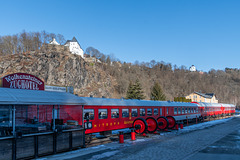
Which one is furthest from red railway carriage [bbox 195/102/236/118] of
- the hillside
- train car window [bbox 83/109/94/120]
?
the hillside

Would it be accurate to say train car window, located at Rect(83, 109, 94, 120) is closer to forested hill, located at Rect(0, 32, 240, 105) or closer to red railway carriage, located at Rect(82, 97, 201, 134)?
red railway carriage, located at Rect(82, 97, 201, 134)

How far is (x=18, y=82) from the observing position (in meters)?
13.1

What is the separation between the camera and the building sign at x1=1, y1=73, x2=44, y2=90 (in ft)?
41.0

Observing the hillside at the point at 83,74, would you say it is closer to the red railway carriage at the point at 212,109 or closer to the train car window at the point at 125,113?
the red railway carriage at the point at 212,109

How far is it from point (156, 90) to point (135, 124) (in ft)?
161

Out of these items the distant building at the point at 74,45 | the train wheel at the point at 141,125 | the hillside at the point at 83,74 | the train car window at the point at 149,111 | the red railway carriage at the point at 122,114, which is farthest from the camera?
the distant building at the point at 74,45

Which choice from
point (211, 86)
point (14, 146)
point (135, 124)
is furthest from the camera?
point (211, 86)

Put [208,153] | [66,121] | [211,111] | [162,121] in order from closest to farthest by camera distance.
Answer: [208,153]
[66,121]
[162,121]
[211,111]

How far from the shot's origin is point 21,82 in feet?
43.7

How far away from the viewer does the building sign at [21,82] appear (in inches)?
493

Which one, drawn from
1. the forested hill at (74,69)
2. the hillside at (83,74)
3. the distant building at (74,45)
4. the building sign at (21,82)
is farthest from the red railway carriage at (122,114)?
the distant building at (74,45)

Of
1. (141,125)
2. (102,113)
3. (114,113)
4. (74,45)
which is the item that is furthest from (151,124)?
(74,45)

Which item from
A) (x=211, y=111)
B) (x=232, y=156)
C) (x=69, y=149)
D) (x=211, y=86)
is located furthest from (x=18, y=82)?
A: (x=211, y=86)

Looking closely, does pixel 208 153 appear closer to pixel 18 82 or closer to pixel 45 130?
pixel 45 130
